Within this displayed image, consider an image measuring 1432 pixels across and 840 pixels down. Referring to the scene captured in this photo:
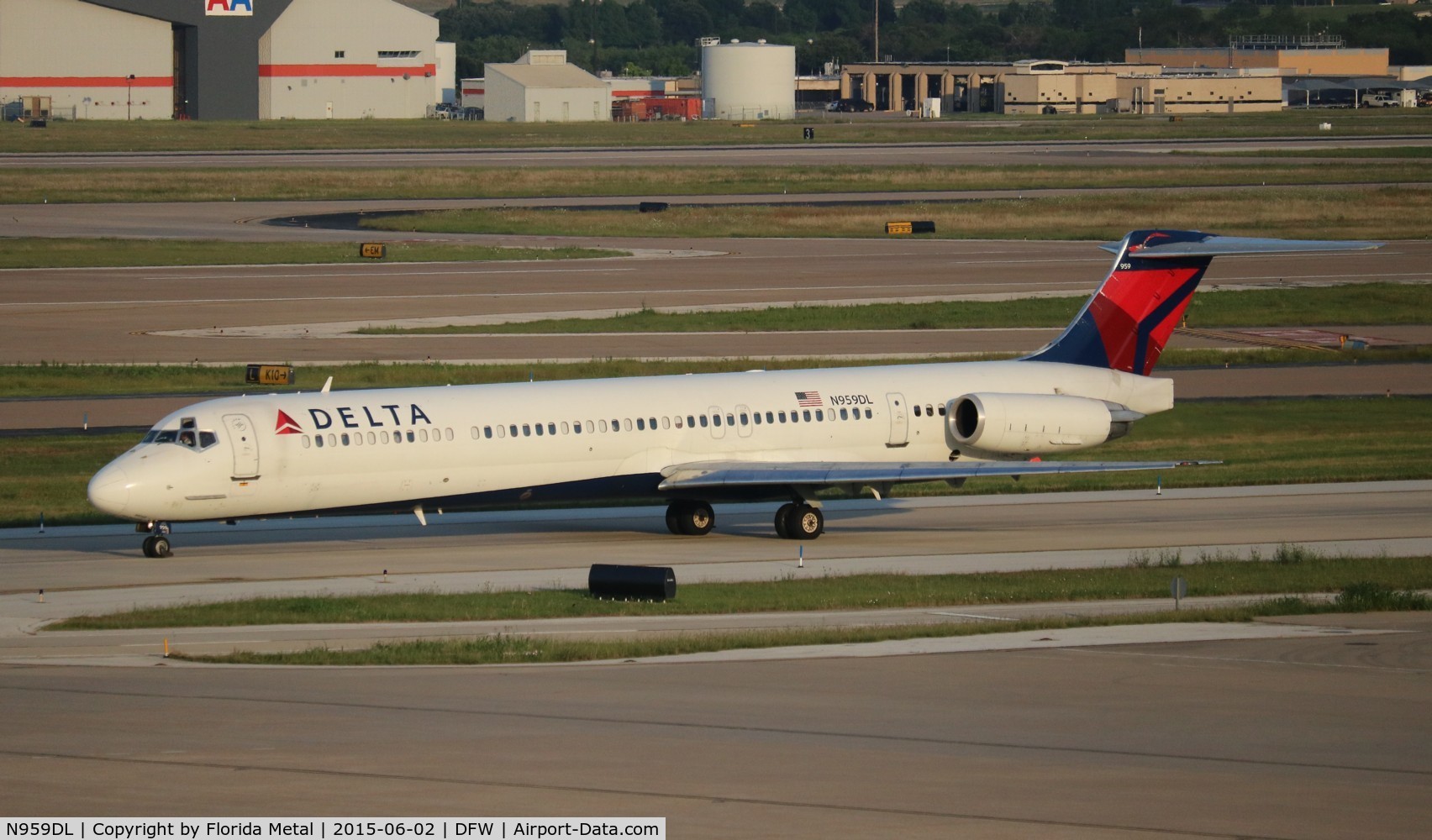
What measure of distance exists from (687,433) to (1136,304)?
34.1 feet

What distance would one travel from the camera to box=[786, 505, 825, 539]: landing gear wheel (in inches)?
1410

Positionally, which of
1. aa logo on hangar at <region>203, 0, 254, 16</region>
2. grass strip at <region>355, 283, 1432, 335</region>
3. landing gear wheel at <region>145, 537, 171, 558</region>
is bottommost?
landing gear wheel at <region>145, 537, 171, 558</region>

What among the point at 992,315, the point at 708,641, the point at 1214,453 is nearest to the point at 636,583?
the point at 708,641

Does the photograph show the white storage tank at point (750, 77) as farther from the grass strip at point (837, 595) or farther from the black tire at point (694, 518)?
the grass strip at point (837, 595)

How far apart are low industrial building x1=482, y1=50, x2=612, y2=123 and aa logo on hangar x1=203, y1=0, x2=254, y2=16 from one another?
111 ft

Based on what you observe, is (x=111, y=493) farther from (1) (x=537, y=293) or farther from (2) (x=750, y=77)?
(2) (x=750, y=77)

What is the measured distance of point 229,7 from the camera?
155500mm

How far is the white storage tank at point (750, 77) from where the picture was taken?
195750mm

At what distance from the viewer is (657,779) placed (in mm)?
17766

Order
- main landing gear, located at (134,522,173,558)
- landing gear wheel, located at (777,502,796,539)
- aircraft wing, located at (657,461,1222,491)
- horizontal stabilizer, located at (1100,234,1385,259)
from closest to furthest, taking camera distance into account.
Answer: main landing gear, located at (134,522,173,558) < aircraft wing, located at (657,461,1222,491) < landing gear wheel, located at (777,502,796,539) < horizontal stabilizer, located at (1100,234,1385,259)

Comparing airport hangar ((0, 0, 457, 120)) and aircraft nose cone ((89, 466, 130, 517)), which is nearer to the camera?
aircraft nose cone ((89, 466, 130, 517))

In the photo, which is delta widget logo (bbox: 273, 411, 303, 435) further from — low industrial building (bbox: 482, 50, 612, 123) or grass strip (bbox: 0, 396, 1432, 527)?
low industrial building (bbox: 482, 50, 612, 123)

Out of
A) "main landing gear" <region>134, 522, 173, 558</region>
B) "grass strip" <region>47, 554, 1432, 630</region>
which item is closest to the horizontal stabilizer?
"grass strip" <region>47, 554, 1432, 630</region>

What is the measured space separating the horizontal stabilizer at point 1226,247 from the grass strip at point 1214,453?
5958 millimetres
